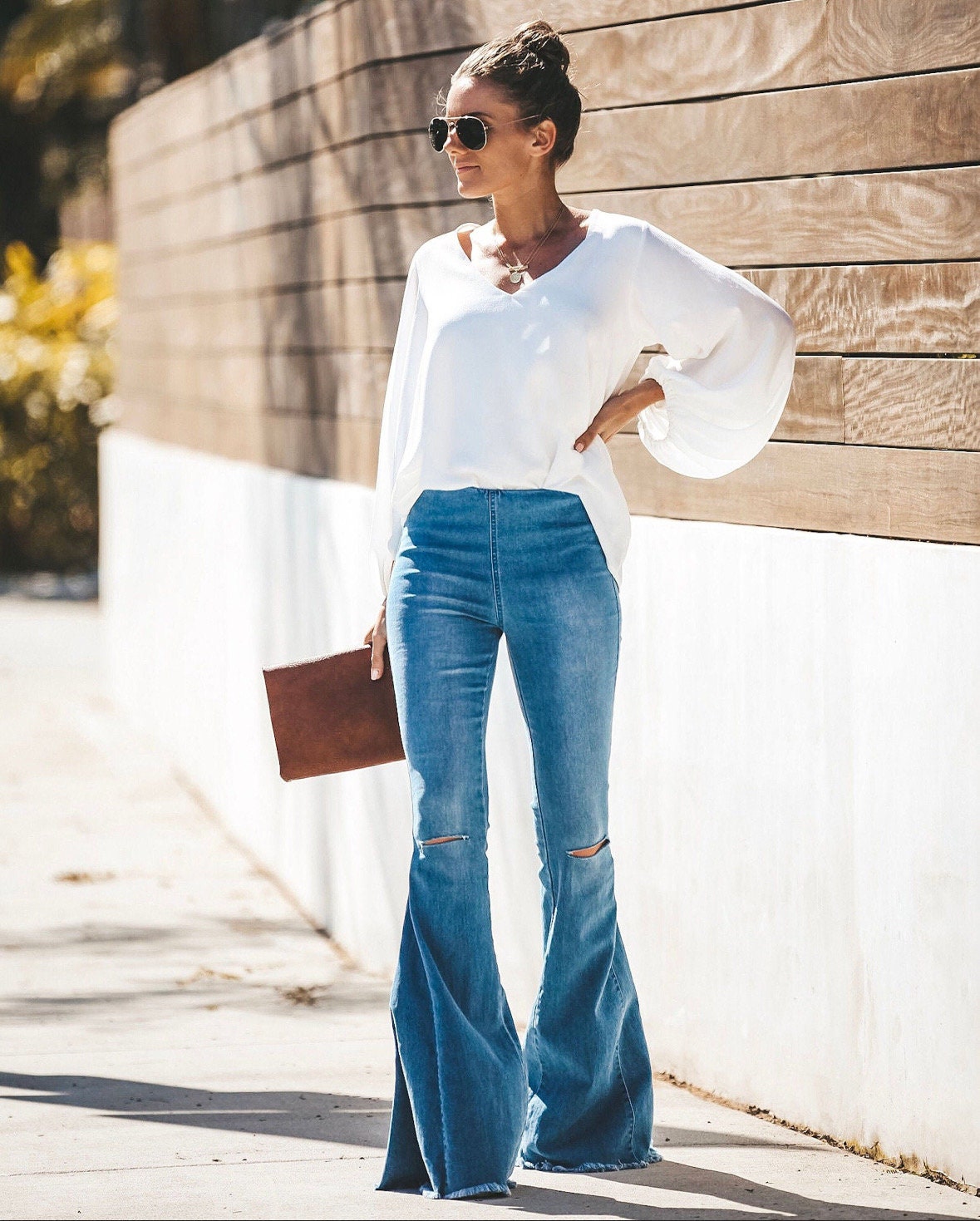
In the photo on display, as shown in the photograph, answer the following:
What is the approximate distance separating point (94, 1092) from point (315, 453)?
2742 mm

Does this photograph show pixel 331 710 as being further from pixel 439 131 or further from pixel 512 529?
pixel 439 131

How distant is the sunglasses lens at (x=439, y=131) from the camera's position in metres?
3.67

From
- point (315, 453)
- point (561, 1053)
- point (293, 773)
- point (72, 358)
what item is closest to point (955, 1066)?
point (561, 1053)

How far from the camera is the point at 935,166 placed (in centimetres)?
383

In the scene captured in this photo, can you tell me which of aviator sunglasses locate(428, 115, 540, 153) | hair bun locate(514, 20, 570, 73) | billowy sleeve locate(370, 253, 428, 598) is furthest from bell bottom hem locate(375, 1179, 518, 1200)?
hair bun locate(514, 20, 570, 73)

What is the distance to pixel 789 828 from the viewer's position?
4199 millimetres

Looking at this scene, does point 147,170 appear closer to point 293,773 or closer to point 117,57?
point 293,773

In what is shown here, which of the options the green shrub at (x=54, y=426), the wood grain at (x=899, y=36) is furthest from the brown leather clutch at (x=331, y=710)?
the green shrub at (x=54, y=426)

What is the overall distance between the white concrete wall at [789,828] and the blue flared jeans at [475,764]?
592 millimetres

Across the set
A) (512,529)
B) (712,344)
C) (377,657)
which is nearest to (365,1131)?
(377,657)

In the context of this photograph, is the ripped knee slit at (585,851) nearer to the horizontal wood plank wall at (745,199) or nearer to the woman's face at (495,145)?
the horizontal wood plank wall at (745,199)

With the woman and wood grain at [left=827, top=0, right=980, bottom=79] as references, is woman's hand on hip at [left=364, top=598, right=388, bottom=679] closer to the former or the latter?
the woman

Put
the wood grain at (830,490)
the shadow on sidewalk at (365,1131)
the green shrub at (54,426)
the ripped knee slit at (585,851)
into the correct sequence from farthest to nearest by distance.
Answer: the green shrub at (54,426), the wood grain at (830,490), the ripped knee slit at (585,851), the shadow on sidewalk at (365,1131)

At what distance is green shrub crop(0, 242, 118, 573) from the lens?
1625 cm
